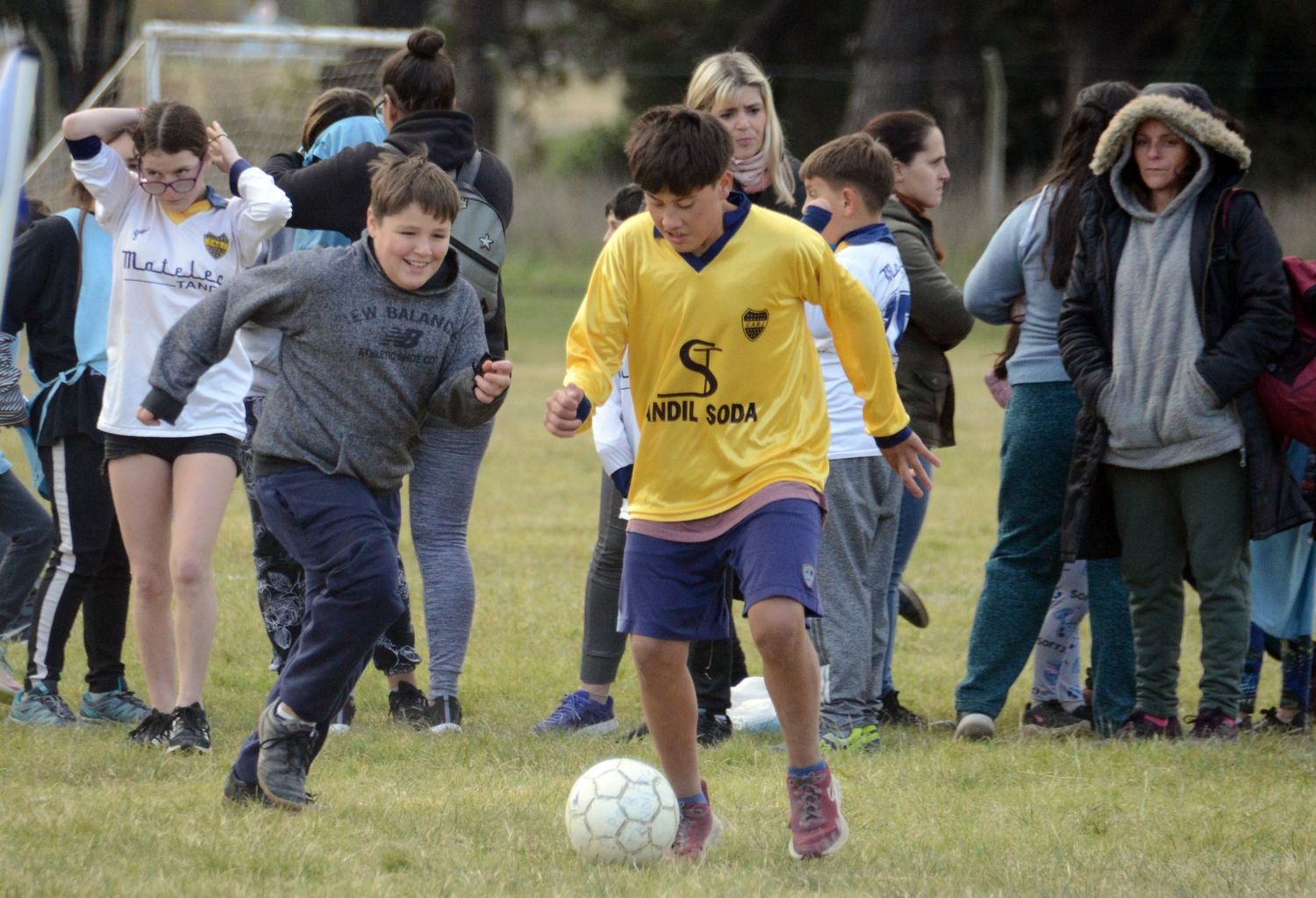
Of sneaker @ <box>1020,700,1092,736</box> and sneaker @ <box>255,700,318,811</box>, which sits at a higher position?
sneaker @ <box>255,700,318,811</box>

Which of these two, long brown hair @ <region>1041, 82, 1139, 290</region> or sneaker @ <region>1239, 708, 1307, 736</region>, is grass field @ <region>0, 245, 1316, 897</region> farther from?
long brown hair @ <region>1041, 82, 1139, 290</region>

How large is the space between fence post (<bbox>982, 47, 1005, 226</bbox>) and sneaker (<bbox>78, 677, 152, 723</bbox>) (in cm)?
2061

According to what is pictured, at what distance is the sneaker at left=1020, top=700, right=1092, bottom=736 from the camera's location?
5.94 metres

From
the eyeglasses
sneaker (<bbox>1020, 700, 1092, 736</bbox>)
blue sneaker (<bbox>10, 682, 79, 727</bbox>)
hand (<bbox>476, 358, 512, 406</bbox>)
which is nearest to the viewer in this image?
hand (<bbox>476, 358, 512, 406</bbox>)

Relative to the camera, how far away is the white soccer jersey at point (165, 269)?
5207 millimetres

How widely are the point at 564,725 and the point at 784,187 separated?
78.3 inches

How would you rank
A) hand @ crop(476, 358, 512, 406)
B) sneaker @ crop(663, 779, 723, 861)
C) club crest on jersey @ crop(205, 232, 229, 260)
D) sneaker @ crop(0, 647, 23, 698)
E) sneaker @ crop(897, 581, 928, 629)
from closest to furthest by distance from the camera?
sneaker @ crop(663, 779, 723, 861)
hand @ crop(476, 358, 512, 406)
club crest on jersey @ crop(205, 232, 229, 260)
sneaker @ crop(0, 647, 23, 698)
sneaker @ crop(897, 581, 928, 629)

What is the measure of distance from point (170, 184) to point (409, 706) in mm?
1979

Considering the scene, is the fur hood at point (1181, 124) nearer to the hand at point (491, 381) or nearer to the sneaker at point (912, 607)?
the sneaker at point (912, 607)

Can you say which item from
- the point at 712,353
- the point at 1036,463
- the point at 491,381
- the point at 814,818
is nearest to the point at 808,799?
the point at 814,818

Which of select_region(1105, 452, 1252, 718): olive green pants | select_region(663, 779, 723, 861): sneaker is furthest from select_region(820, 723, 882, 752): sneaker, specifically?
select_region(663, 779, 723, 861): sneaker

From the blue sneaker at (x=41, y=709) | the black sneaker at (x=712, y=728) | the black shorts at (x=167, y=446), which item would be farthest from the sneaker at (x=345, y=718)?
the black sneaker at (x=712, y=728)

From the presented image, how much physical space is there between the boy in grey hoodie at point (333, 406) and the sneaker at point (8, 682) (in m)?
2.05

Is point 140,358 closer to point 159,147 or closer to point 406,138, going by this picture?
point 159,147
